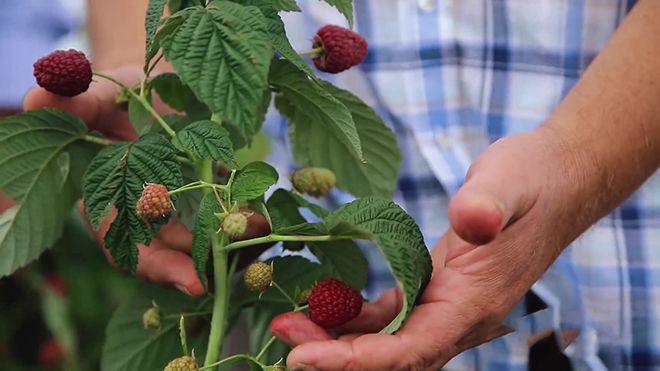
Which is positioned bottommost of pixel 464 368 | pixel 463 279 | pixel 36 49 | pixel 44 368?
pixel 44 368

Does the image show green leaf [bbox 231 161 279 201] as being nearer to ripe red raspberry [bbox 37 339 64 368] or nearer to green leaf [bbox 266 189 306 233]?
green leaf [bbox 266 189 306 233]

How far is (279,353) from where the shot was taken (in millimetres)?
820

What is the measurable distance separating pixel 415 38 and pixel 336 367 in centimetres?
44

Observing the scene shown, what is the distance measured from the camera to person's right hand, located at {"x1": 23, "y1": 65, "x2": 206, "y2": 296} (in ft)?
2.70

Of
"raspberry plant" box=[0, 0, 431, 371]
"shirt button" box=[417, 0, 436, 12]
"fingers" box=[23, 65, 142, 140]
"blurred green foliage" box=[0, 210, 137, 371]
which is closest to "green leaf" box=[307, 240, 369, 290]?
"raspberry plant" box=[0, 0, 431, 371]

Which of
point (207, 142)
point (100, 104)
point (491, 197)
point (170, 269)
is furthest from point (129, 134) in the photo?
point (491, 197)

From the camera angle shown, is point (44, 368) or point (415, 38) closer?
point (415, 38)

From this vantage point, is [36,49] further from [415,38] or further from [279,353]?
[279,353]

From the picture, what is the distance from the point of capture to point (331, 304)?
71cm

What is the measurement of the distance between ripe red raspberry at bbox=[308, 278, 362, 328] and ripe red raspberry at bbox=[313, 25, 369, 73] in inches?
6.3

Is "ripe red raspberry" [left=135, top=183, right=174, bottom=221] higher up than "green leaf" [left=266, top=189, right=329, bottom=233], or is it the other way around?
"ripe red raspberry" [left=135, top=183, right=174, bottom=221]

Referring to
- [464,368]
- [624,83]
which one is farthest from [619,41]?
[464,368]

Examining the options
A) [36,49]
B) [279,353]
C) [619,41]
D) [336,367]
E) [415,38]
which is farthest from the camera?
[36,49]

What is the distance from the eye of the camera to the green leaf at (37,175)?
2.62 feet
